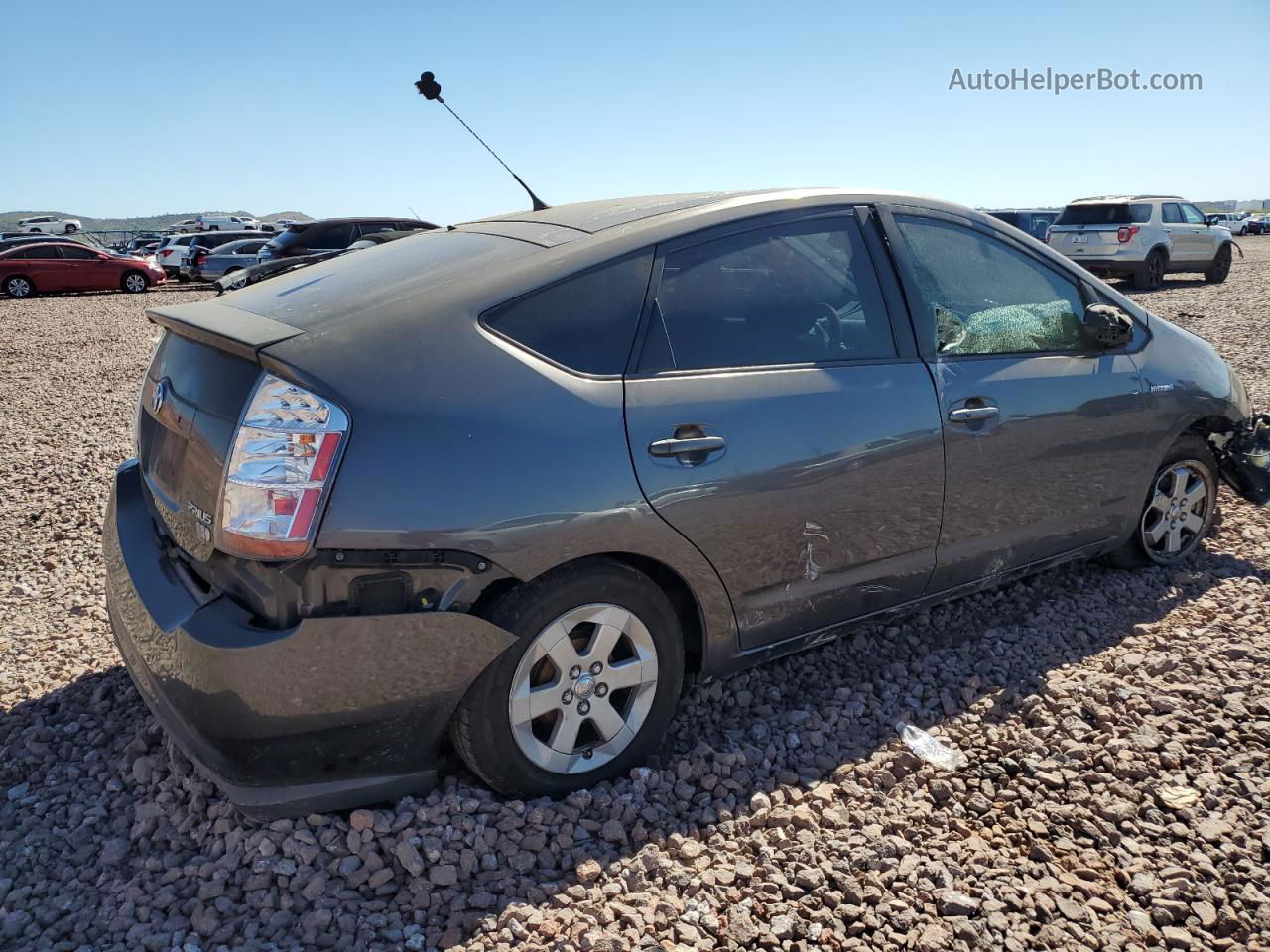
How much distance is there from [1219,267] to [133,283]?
24753mm

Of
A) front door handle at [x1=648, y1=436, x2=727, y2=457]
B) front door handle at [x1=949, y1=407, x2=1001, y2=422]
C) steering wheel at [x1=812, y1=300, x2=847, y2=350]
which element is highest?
steering wheel at [x1=812, y1=300, x2=847, y2=350]

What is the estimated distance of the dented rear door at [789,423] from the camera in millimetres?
2736

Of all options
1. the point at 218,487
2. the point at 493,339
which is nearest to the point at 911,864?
the point at 493,339

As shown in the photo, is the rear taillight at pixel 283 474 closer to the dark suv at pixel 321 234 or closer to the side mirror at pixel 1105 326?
the side mirror at pixel 1105 326

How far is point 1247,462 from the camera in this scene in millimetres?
4461

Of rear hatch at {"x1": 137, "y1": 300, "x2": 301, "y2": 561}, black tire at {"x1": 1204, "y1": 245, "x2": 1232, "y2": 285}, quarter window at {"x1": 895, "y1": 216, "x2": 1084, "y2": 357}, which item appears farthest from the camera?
black tire at {"x1": 1204, "y1": 245, "x2": 1232, "y2": 285}

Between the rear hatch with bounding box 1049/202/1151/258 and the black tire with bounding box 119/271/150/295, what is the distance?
20742 mm

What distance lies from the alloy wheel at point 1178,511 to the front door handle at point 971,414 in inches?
50.0

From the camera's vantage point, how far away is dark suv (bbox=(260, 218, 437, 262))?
59.0ft

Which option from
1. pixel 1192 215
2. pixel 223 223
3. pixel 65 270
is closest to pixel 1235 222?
pixel 1192 215

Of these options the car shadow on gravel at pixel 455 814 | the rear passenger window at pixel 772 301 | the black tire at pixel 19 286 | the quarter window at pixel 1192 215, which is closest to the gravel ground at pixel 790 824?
the car shadow on gravel at pixel 455 814

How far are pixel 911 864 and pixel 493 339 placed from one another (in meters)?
1.75

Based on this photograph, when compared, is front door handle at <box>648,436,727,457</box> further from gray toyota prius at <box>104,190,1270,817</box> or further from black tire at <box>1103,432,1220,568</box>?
black tire at <box>1103,432,1220,568</box>

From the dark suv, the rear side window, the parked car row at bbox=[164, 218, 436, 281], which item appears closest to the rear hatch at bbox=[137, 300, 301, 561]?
the rear side window
